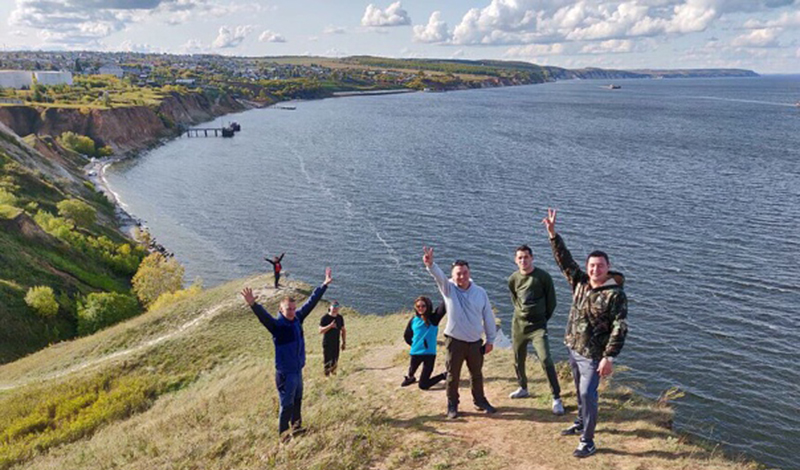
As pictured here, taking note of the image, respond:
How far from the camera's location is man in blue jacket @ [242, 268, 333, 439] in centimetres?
909

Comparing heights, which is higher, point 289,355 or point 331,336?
point 289,355

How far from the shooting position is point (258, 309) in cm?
854

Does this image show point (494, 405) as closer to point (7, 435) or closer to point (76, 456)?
point (76, 456)

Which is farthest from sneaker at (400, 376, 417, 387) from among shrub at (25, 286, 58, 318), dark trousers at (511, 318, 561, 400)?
shrub at (25, 286, 58, 318)

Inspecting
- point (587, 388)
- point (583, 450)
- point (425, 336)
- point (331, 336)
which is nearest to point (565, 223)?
point (331, 336)

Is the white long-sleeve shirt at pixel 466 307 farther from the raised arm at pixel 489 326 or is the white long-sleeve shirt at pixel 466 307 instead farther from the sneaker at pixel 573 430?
the sneaker at pixel 573 430

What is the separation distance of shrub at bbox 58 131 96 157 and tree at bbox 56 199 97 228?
5189 centimetres

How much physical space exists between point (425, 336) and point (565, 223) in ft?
131

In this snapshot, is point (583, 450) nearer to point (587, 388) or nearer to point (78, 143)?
point (587, 388)

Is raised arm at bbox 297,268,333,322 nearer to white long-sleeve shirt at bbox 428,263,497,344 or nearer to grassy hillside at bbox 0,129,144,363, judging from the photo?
white long-sleeve shirt at bbox 428,263,497,344

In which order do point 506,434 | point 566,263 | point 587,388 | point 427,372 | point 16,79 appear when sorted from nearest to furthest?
point 587,388
point 566,263
point 506,434
point 427,372
point 16,79

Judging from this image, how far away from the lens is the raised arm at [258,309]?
27.1 feet

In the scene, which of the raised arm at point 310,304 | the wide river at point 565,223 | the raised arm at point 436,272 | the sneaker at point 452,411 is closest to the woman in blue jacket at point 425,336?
the sneaker at point 452,411

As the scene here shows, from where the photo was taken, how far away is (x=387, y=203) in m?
58.2
